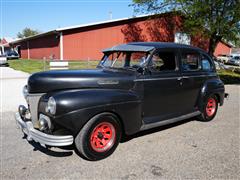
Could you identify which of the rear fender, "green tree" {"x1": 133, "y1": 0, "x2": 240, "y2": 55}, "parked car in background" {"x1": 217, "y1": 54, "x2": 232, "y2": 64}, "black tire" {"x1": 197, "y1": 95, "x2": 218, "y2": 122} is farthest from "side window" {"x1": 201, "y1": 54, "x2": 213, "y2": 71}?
"parked car in background" {"x1": 217, "y1": 54, "x2": 232, "y2": 64}

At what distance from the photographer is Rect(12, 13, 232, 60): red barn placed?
73.9ft

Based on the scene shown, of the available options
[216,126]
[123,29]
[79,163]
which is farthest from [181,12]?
[79,163]

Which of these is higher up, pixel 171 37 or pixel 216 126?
pixel 171 37

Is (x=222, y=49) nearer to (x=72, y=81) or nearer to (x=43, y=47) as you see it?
(x=43, y=47)

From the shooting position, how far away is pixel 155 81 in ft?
15.4

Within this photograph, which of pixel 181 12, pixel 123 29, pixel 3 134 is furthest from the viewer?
pixel 123 29

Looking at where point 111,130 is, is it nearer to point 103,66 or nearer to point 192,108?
point 103,66

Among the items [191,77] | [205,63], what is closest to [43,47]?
[205,63]

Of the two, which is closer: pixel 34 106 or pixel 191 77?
pixel 34 106

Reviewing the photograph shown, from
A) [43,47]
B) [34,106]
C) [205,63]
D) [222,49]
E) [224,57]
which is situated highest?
[222,49]

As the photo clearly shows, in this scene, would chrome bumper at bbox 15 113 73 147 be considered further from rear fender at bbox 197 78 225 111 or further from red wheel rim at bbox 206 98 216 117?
red wheel rim at bbox 206 98 216 117

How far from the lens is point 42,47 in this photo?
2770 centimetres

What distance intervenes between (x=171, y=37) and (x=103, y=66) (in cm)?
2228

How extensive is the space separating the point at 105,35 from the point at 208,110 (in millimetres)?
18661
